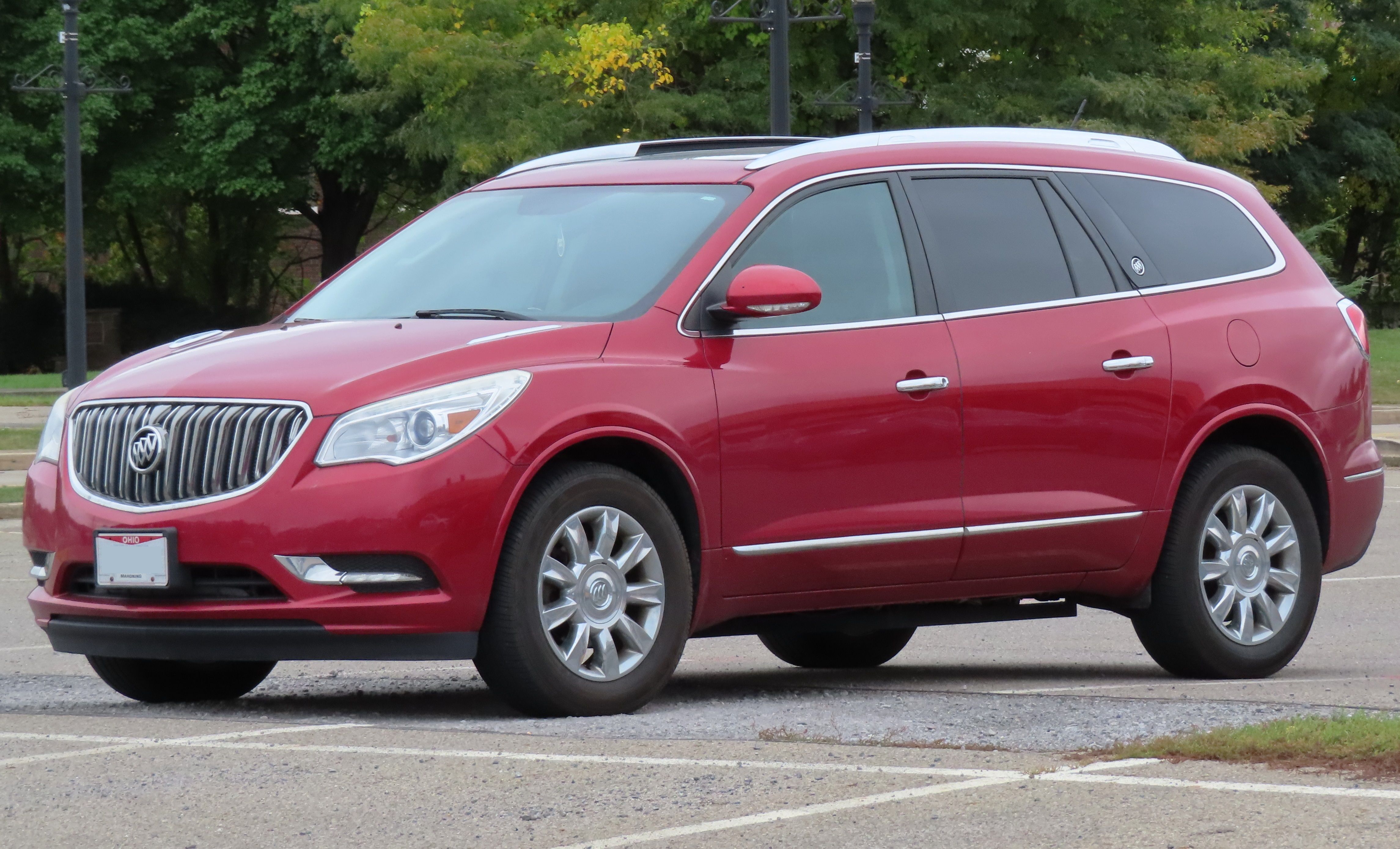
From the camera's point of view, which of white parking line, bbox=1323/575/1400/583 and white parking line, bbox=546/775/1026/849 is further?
white parking line, bbox=1323/575/1400/583

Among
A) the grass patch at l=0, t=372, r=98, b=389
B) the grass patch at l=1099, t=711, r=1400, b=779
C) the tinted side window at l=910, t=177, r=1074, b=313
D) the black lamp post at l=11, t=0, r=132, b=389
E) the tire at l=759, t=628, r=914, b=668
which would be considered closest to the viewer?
the grass patch at l=1099, t=711, r=1400, b=779

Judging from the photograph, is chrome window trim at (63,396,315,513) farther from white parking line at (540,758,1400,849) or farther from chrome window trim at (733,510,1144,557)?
white parking line at (540,758,1400,849)

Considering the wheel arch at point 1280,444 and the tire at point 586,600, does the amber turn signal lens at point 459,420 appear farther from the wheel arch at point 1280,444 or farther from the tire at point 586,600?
the wheel arch at point 1280,444

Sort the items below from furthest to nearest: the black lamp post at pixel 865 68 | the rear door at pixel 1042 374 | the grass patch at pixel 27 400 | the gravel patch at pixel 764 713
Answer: the grass patch at pixel 27 400, the black lamp post at pixel 865 68, the rear door at pixel 1042 374, the gravel patch at pixel 764 713

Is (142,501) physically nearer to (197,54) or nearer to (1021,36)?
(1021,36)

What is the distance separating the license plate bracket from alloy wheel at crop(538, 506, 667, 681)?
1.06 metres

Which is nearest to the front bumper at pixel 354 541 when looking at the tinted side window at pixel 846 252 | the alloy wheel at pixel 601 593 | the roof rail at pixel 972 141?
the alloy wheel at pixel 601 593

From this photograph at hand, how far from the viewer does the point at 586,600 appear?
639cm

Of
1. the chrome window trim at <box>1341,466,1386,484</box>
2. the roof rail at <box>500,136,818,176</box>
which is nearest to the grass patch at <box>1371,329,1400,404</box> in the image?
the chrome window trim at <box>1341,466,1386,484</box>

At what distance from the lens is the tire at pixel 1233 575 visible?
313 inches

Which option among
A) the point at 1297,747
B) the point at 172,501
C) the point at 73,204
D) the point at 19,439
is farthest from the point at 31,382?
the point at 1297,747

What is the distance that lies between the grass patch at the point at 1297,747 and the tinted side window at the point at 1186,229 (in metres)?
2.68

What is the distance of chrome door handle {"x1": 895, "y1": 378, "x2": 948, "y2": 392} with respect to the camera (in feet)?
23.3

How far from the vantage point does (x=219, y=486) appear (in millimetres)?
6242
